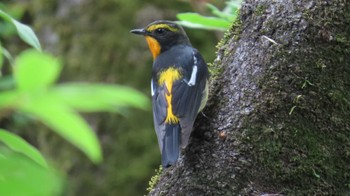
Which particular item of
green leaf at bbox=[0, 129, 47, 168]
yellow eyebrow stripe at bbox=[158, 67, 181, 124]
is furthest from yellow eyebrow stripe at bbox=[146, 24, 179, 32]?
green leaf at bbox=[0, 129, 47, 168]

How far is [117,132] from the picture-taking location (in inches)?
228

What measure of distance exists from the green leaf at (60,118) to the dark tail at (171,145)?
1.74 m

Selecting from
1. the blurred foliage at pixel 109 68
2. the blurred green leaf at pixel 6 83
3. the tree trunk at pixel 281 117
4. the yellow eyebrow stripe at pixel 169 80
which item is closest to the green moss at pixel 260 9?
the tree trunk at pixel 281 117

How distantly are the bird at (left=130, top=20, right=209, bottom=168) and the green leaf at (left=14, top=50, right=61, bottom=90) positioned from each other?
174 centimetres

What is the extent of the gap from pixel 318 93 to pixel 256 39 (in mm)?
323

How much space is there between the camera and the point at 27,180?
47 centimetres

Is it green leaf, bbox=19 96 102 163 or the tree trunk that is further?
the tree trunk

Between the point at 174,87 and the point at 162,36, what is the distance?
0.82 meters

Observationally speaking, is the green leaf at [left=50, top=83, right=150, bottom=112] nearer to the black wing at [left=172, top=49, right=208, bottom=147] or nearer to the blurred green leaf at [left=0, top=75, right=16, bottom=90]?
the black wing at [left=172, top=49, right=208, bottom=147]

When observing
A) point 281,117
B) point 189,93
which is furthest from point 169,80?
point 281,117

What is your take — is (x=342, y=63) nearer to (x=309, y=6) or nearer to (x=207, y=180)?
(x=309, y=6)

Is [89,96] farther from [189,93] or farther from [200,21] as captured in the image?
[189,93]

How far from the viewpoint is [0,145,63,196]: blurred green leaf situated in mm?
463

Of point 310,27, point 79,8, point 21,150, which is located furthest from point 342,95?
point 79,8
